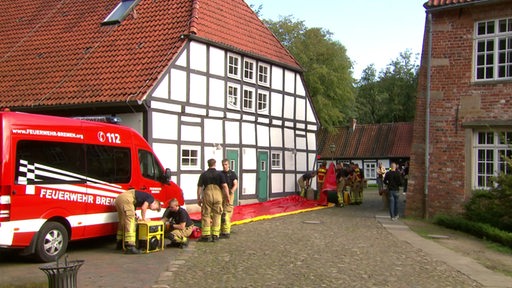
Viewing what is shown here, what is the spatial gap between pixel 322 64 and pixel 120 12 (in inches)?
892

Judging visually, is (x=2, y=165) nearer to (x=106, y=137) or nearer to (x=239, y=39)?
(x=106, y=137)

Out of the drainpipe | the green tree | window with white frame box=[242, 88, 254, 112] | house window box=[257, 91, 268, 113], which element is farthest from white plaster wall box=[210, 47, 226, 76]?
the green tree

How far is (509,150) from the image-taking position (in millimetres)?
14906

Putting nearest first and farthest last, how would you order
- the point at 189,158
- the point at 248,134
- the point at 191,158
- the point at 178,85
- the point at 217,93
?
the point at 178,85
the point at 189,158
the point at 191,158
the point at 217,93
the point at 248,134

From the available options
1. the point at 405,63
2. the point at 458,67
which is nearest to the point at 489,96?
the point at 458,67

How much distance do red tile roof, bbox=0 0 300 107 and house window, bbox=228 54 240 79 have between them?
480mm

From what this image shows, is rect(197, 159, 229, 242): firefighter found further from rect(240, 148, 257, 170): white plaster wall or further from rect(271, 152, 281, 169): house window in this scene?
rect(271, 152, 281, 169): house window

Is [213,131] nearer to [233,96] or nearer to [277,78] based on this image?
[233,96]

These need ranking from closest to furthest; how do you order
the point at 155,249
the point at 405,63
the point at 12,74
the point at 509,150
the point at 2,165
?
the point at 2,165, the point at 155,249, the point at 509,150, the point at 12,74, the point at 405,63

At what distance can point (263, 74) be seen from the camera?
21625mm

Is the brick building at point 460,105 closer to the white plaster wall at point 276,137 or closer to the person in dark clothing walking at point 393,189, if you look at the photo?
the person in dark clothing walking at point 393,189

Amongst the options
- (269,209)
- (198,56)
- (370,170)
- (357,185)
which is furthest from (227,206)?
(370,170)

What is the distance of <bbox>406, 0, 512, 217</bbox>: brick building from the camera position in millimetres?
15094

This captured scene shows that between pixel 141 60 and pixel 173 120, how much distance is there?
84.8 inches
